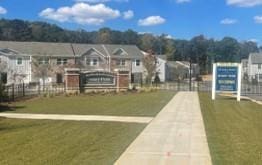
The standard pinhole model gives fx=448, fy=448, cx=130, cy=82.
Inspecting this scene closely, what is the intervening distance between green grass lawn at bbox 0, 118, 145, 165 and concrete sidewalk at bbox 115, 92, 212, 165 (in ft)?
1.09

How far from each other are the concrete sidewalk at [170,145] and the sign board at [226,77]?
1519 cm

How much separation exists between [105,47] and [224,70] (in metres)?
47.7

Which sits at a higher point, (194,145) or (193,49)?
(193,49)

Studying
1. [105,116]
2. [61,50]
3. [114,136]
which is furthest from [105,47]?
[114,136]

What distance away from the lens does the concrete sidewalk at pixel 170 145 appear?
937 cm

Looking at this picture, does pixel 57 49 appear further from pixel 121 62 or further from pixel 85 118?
pixel 85 118

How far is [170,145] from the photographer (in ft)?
36.7

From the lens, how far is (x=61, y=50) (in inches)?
2808

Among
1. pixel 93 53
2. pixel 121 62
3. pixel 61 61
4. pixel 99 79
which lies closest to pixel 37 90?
pixel 99 79

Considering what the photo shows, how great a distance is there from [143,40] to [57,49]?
238 ft

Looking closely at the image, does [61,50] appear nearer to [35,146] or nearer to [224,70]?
[224,70]

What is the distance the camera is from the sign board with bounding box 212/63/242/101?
30859 mm

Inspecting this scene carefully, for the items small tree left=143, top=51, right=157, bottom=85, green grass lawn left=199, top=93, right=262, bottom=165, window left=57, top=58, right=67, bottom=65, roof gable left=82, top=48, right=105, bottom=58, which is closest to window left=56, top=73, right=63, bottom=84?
window left=57, top=58, right=67, bottom=65

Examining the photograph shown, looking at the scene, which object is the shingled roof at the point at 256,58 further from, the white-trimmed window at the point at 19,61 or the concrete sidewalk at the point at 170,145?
the concrete sidewalk at the point at 170,145
